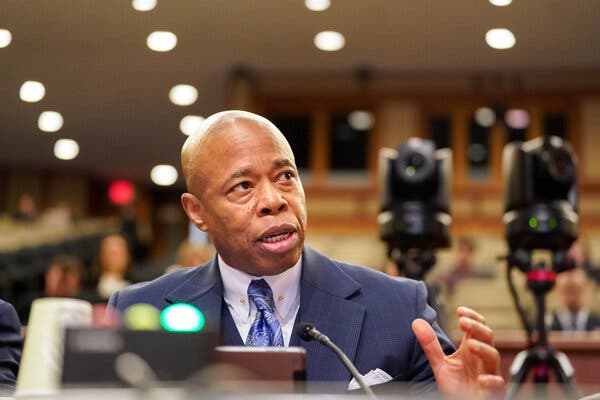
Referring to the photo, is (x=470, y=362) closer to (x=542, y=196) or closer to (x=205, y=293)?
(x=205, y=293)

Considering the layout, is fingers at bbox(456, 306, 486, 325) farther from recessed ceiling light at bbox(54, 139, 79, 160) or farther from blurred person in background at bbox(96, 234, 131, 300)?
recessed ceiling light at bbox(54, 139, 79, 160)

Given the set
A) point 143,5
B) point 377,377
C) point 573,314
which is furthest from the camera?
point 143,5

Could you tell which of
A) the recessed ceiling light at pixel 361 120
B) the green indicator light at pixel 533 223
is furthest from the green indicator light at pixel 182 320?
the recessed ceiling light at pixel 361 120

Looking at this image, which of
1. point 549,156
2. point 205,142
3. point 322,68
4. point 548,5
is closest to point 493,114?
point 322,68

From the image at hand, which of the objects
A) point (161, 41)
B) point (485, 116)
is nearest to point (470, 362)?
point (161, 41)

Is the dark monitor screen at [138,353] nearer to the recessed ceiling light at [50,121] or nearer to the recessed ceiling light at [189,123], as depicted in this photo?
the recessed ceiling light at [189,123]

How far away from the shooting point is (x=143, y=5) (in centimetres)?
691

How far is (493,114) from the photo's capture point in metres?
8.91

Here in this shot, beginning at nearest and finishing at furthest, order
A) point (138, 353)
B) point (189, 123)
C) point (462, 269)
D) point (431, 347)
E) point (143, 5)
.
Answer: point (138, 353) < point (431, 347) < point (143, 5) < point (462, 269) < point (189, 123)

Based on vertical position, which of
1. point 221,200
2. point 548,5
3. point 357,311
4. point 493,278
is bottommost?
point 357,311

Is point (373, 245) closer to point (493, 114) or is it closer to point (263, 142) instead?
point (493, 114)

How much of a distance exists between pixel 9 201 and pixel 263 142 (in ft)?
42.0

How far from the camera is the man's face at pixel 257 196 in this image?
1891mm

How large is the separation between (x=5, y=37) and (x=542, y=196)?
506 cm
